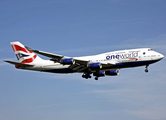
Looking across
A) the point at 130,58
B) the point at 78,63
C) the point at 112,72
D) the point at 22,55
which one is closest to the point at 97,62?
the point at 78,63

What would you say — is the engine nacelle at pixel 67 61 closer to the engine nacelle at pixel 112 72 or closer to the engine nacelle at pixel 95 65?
the engine nacelle at pixel 95 65

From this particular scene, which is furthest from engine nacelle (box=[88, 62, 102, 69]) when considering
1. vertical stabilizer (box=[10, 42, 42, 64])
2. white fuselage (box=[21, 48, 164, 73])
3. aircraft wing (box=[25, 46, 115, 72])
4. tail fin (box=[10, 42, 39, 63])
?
tail fin (box=[10, 42, 39, 63])

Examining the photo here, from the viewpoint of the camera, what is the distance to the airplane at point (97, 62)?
189ft

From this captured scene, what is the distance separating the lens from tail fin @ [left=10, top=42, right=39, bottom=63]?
6819cm

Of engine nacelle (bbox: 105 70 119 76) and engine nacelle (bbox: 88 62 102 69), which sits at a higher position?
engine nacelle (bbox: 88 62 102 69)

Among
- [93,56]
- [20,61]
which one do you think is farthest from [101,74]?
[20,61]

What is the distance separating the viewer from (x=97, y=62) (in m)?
59.0

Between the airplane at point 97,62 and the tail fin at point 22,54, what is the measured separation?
6.24 feet

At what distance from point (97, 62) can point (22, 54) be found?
68.9 feet

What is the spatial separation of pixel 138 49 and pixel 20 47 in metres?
30.0

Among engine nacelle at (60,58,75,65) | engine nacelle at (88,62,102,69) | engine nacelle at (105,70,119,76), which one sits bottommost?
engine nacelle at (105,70,119,76)

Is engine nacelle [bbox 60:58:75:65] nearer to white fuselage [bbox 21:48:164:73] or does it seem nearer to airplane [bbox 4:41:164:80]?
airplane [bbox 4:41:164:80]

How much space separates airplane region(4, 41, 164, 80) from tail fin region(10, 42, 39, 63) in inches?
74.9

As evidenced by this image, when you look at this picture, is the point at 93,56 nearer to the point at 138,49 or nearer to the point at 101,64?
the point at 101,64
